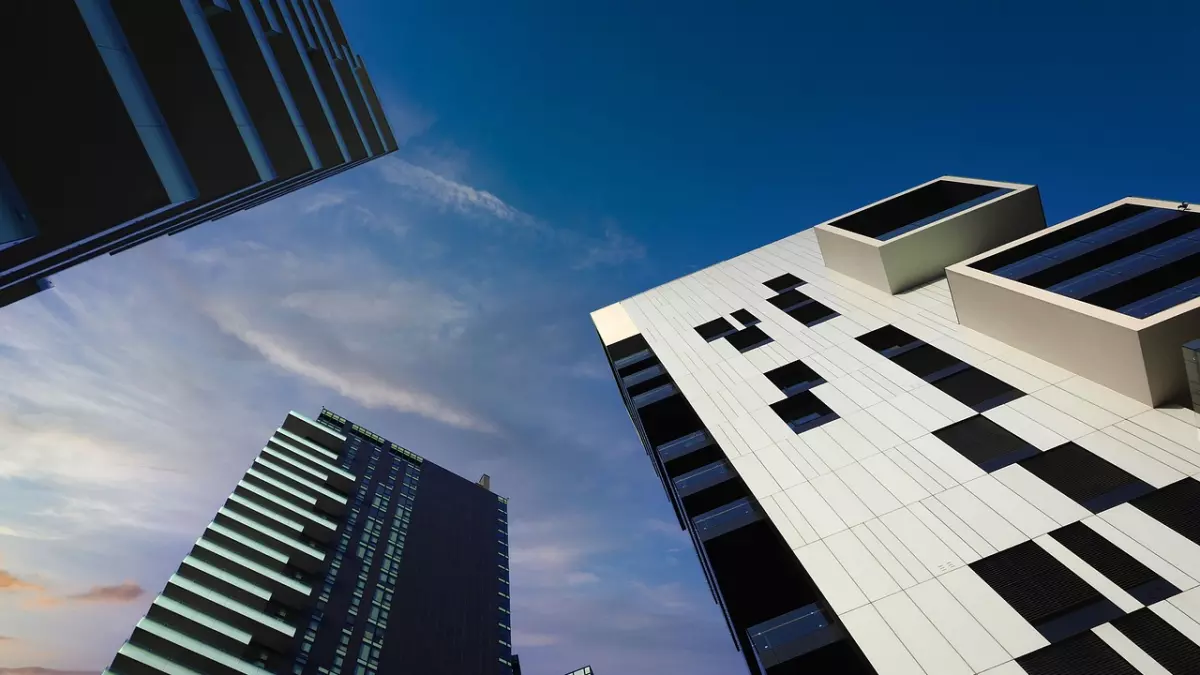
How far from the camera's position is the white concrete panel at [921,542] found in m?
18.5

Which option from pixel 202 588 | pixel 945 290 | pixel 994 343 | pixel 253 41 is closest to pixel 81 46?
pixel 253 41

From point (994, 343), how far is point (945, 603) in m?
14.4

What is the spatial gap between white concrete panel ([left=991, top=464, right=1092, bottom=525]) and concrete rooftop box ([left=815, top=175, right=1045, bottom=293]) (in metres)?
16.3

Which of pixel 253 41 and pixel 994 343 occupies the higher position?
pixel 253 41

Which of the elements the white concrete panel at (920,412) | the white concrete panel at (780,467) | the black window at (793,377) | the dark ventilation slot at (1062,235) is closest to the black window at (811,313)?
the black window at (793,377)

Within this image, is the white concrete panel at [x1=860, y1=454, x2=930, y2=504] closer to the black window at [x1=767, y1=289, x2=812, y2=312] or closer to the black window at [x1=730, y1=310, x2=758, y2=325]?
the black window at [x1=730, y1=310, x2=758, y2=325]

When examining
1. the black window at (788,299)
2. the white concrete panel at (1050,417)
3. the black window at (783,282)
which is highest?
the black window at (783,282)

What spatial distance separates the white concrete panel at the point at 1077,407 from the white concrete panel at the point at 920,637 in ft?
33.3

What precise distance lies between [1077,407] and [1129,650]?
9592mm

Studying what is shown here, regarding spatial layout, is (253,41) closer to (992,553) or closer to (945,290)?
(992,553)

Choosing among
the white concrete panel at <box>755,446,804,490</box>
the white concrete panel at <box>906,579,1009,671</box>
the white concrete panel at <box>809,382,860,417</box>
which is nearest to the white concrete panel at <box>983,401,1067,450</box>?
the white concrete panel at <box>809,382,860,417</box>

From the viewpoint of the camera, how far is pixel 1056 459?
799 inches

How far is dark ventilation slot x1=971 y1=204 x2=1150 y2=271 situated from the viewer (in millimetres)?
27250

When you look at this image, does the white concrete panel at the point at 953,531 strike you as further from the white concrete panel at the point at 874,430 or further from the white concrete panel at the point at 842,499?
the white concrete panel at the point at 874,430
